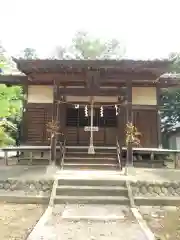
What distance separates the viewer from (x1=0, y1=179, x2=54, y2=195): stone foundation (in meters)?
8.69

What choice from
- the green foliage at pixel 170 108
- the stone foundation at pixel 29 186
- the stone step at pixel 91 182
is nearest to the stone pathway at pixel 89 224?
the stone step at pixel 91 182

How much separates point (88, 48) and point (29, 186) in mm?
24775

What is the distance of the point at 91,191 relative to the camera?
8328mm

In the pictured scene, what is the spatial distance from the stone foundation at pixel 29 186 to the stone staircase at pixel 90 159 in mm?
2182

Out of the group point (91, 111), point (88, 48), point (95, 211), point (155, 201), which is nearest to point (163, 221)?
point (155, 201)

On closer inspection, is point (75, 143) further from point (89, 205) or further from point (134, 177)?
point (89, 205)

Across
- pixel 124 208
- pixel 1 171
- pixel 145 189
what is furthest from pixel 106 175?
pixel 1 171

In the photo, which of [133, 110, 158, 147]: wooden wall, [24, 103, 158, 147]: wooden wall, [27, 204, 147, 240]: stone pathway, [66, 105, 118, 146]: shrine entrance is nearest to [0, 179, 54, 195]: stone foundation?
[27, 204, 147, 240]: stone pathway

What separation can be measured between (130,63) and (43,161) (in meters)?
5.78

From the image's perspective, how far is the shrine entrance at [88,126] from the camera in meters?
13.5

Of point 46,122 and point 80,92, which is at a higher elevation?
point 80,92

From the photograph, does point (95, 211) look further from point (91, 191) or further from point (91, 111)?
point (91, 111)

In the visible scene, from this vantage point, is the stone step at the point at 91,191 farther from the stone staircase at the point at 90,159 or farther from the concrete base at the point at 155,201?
the stone staircase at the point at 90,159

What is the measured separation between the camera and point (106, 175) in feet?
31.7
